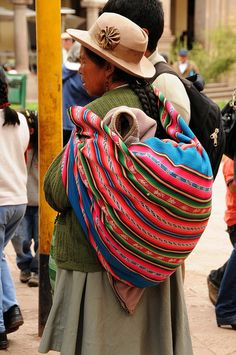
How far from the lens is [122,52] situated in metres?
3.47

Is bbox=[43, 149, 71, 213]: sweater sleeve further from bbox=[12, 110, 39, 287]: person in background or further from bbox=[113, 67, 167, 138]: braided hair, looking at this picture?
bbox=[12, 110, 39, 287]: person in background

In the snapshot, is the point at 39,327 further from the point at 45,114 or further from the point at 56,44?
the point at 56,44

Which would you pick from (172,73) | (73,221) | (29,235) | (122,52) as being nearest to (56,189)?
(73,221)

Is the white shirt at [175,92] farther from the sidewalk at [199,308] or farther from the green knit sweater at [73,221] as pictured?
the sidewalk at [199,308]

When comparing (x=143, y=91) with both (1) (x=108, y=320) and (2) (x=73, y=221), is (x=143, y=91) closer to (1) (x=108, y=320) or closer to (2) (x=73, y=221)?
(2) (x=73, y=221)

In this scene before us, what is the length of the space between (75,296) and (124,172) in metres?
0.58

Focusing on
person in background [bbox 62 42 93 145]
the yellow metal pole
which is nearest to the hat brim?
the yellow metal pole

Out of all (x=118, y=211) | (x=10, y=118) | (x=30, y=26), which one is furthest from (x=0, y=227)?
(x=30, y=26)

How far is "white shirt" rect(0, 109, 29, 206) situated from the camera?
5.22 meters

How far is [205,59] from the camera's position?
89.1 ft

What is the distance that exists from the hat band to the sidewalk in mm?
2400

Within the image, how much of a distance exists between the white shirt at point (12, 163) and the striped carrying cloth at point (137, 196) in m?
1.84

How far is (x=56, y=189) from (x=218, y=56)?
24.4 metres

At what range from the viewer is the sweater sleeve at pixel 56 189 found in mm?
3467
